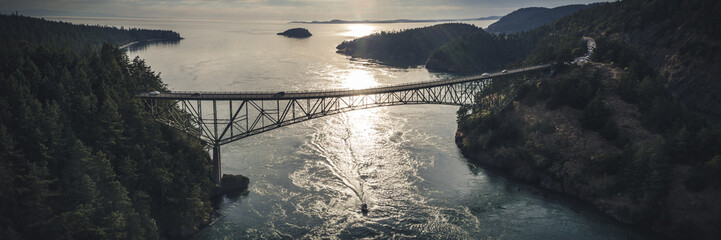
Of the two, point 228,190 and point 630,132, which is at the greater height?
point 630,132

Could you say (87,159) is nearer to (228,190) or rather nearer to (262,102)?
(228,190)

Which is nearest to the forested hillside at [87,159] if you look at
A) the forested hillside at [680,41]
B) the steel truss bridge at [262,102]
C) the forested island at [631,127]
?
the steel truss bridge at [262,102]

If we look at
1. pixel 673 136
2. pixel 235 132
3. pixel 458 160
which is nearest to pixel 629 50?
pixel 673 136

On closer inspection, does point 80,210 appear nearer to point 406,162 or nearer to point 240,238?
point 240,238

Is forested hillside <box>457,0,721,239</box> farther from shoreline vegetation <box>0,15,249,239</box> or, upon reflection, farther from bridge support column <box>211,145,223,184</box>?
shoreline vegetation <box>0,15,249,239</box>

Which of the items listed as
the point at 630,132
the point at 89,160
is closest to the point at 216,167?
the point at 89,160
